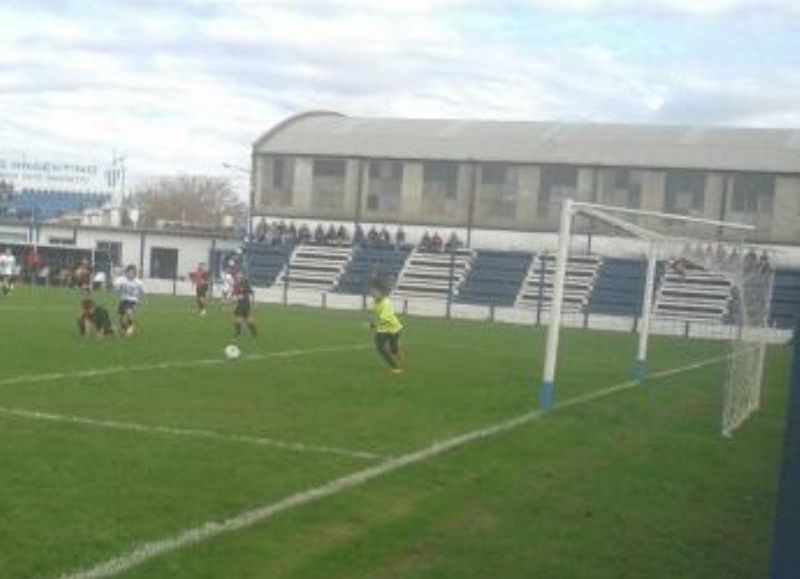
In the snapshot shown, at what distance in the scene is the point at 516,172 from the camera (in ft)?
178

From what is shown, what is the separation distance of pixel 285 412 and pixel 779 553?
9.47m

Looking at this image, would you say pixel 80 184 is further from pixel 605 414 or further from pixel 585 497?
pixel 585 497

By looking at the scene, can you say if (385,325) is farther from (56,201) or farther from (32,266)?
(56,201)

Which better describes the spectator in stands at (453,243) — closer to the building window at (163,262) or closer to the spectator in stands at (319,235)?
the spectator in stands at (319,235)

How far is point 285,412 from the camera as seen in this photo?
1425 centimetres

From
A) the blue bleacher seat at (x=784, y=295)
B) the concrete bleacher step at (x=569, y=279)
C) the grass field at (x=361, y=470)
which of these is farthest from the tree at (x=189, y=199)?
the grass field at (x=361, y=470)

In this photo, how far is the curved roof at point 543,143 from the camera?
51.8m

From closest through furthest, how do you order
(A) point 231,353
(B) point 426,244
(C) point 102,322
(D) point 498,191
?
(A) point 231,353 < (C) point 102,322 < (B) point 426,244 < (D) point 498,191

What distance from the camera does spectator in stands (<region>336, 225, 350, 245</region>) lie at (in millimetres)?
54312

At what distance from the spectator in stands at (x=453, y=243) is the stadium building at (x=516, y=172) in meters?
0.89

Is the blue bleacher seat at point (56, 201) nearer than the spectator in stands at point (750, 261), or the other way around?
the spectator in stands at point (750, 261)

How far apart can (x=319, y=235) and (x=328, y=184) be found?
3.33m

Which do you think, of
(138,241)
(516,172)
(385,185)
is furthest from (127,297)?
(138,241)

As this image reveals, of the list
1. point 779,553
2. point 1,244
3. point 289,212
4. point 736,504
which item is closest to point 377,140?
point 289,212
